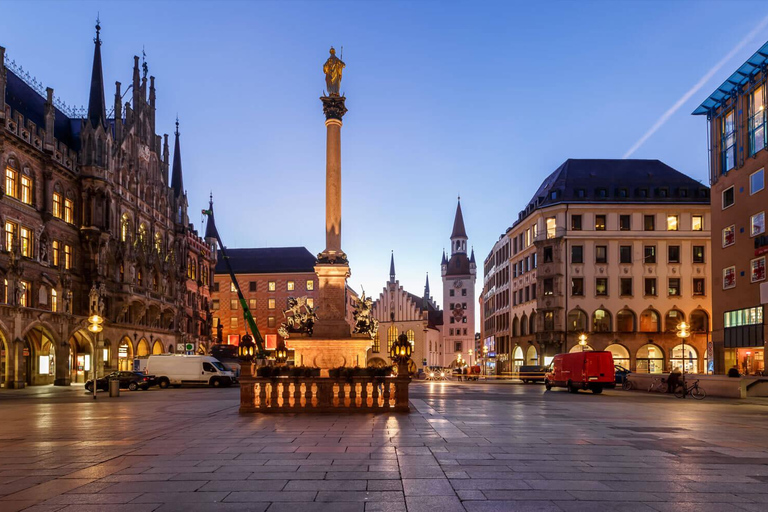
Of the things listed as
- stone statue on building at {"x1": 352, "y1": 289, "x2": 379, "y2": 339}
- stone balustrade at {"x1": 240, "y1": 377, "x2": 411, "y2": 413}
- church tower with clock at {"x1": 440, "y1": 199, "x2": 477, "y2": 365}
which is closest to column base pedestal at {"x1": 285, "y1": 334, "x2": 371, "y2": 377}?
stone statue on building at {"x1": 352, "y1": 289, "x2": 379, "y2": 339}

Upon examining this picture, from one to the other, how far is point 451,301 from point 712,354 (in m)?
97.6

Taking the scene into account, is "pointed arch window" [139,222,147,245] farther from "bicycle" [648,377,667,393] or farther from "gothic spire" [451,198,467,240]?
"gothic spire" [451,198,467,240]

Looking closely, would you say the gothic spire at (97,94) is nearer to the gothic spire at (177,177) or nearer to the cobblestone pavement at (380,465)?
the gothic spire at (177,177)

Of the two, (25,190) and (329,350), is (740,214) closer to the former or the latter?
(329,350)

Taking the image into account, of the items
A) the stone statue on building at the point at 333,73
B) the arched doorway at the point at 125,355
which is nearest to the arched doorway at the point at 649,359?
the stone statue on building at the point at 333,73

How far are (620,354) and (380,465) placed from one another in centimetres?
6485

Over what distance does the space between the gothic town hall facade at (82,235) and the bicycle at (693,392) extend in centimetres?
2957

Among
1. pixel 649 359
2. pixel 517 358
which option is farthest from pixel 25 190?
pixel 649 359

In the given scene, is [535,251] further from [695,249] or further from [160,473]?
[160,473]

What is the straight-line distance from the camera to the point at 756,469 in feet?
35.1

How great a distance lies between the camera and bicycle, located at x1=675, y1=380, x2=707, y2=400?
3557cm

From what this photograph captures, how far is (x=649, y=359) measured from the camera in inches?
2763

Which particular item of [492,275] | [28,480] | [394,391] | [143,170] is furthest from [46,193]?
[492,275]

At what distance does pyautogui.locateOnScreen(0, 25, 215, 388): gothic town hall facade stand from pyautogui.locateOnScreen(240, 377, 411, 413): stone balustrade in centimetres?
1798
